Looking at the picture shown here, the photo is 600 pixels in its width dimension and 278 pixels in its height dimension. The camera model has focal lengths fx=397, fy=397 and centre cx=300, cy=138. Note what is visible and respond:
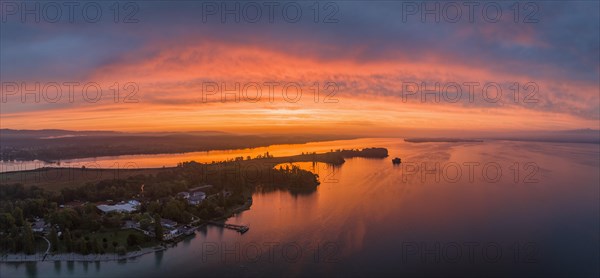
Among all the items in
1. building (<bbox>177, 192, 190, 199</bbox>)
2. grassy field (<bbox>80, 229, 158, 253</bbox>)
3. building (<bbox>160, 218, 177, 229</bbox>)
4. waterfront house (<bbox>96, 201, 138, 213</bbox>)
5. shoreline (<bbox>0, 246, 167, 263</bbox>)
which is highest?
building (<bbox>177, 192, 190, 199</bbox>)

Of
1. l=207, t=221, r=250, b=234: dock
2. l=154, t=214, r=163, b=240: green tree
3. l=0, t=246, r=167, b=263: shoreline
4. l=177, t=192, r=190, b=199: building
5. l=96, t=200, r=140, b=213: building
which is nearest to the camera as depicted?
l=0, t=246, r=167, b=263: shoreline

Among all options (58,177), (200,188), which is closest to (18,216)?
(200,188)

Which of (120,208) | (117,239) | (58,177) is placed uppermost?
(58,177)

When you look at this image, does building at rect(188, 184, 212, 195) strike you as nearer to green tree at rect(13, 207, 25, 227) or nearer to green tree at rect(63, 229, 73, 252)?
green tree at rect(13, 207, 25, 227)

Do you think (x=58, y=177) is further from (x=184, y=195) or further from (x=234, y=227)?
(x=234, y=227)

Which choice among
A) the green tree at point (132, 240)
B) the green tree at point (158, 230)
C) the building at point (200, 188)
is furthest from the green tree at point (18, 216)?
the building at point (200, 188)

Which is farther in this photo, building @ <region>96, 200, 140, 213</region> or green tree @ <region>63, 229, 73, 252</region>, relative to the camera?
building @ <region>96, 200, 140, 213</region>

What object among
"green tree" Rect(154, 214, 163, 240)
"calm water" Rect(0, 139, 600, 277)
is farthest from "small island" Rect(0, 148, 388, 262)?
"calm water" Rect(0, 139, 600, 277)

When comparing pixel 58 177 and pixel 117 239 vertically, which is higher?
pixel 58 177
